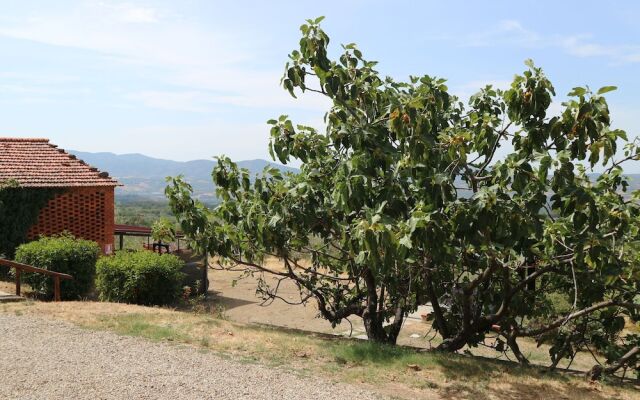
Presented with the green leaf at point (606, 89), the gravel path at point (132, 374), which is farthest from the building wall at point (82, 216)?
the green leaf at point (606, 89)

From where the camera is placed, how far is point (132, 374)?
633 cm

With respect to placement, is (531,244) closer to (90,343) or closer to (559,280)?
(559,280)

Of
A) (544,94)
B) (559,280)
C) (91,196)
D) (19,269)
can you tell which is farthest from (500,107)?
(91,196)

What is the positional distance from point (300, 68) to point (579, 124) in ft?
11.6

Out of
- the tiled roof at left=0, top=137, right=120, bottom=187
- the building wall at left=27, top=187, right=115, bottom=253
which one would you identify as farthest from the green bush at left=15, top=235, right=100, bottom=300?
the tiled roof at left=0, top=137, right=120, bottom=187

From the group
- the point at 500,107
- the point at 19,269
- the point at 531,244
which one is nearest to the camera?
the point at 531,244

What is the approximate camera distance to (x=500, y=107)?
8.08m

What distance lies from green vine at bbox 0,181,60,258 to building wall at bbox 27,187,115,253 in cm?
45

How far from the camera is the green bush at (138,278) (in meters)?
12.0

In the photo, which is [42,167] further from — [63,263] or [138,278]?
[138,278]

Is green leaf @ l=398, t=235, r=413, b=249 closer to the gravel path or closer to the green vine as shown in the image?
the gravel path

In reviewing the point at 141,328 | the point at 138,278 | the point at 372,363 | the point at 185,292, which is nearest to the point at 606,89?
the point at 372,363

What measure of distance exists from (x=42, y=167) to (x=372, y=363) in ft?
50.2

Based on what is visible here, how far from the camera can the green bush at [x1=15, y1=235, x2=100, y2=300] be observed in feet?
40.3
